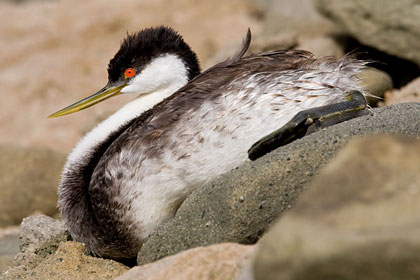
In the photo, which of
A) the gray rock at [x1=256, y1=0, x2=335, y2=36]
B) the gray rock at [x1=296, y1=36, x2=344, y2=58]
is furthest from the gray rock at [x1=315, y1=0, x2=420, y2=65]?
the gray rock at [x1=256, y1=0, x2=335, y2=36]

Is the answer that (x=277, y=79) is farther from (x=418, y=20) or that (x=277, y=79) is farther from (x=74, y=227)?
(x=418, y=20)

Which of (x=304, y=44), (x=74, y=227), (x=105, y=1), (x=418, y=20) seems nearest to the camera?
(x=74, y=227)

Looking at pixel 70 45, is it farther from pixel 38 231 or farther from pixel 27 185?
pixel 38 231

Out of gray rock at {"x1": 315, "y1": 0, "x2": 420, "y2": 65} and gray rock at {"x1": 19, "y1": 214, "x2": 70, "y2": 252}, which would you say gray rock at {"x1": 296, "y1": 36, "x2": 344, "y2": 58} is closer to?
gray rock at {"x1": 315, "y1": 0, "x2": 420, "y2": 65}

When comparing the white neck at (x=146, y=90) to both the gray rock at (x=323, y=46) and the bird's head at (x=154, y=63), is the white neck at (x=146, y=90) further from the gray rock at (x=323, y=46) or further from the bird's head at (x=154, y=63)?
the gray rock at (x=323, y=46)

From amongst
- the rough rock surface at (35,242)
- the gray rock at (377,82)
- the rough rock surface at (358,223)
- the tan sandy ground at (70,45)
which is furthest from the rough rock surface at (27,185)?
the rough rock surface at (358,223)

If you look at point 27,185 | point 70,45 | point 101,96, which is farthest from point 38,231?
point 70,45

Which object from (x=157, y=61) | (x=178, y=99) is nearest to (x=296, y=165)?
(x=178, y=99)

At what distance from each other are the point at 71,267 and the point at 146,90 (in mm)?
1393

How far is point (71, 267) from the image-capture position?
205 inches

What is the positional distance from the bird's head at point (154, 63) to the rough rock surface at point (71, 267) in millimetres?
1233

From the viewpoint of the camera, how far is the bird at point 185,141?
4938 millimetres

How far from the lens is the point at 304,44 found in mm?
9391

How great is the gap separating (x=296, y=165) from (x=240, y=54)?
1249mm
